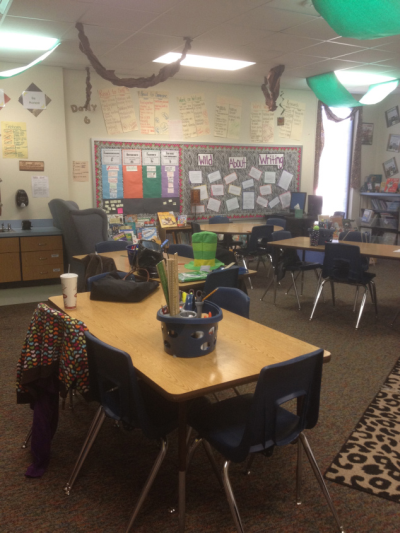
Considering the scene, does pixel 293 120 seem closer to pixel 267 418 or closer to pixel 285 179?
pixel 285 179

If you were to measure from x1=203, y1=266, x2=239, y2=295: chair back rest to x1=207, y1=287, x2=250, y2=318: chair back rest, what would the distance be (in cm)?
20

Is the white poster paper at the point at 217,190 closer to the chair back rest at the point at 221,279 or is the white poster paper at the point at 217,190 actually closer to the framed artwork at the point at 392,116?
the framed artwork at the point at 392,116

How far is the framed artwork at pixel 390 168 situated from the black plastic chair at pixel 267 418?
769 centimetres

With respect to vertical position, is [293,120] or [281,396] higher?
[293,120]

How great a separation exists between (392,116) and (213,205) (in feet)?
12.9

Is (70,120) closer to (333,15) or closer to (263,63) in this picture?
(263,63)

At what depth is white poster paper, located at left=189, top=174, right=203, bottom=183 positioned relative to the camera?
7.04 metres

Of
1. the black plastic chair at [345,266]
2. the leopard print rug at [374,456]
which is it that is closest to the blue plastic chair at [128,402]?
the leopard print rug at [374,456]

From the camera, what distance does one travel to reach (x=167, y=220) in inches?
266

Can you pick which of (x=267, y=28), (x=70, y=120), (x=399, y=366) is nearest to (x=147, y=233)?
(x=70, y=120)

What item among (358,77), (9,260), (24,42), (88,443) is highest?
(358,77)

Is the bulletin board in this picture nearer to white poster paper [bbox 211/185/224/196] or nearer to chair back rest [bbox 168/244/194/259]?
white poster paper [bbox 211/185/224/196]

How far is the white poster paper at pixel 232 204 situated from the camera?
7.47m

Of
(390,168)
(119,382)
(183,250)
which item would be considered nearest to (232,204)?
(390,168)
